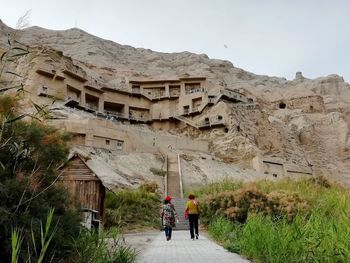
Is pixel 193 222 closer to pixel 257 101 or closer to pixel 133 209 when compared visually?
pixel 133 209

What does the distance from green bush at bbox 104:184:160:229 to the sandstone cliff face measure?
19515 mm

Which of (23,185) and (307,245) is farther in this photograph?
(23,185)

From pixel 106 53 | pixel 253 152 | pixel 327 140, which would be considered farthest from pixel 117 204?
pixel 106 53

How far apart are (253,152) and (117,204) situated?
83.4 ft

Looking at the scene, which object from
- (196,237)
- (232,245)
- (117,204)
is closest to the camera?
(232,245)

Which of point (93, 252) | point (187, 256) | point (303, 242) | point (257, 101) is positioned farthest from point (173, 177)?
point (257, 101)

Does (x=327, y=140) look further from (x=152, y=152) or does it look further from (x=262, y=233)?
(x=262, y=233)

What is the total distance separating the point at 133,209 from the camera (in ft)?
68.2

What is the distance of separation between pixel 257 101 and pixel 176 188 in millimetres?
34862

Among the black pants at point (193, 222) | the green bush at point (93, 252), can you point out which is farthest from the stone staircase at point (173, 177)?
the green bush at point (93, 252)

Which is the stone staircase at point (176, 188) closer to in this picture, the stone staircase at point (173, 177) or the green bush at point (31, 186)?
the stone staircase at point (173, 177)

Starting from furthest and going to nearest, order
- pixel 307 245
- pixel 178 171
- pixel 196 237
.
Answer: pixel 178 171
pixel 196 237
pixel 307 245

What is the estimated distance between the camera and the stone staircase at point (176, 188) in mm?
21405

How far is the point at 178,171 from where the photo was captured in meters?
33.8
